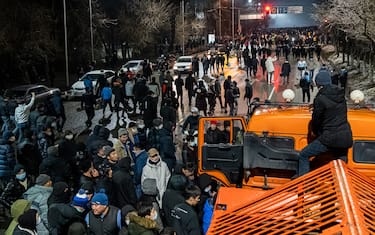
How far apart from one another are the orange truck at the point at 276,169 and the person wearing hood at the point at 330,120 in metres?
0.28

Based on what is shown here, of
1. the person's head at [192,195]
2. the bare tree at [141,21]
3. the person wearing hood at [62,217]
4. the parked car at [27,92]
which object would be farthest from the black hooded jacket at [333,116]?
the bare tree at [141,21]

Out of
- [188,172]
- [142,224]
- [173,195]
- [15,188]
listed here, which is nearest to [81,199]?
[173,195]

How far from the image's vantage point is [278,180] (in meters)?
6.62

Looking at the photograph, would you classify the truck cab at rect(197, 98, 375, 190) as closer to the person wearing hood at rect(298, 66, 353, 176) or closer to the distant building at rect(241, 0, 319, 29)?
the person wearing hood at rect(298, 66, 353, 176)

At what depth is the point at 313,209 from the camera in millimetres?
3387

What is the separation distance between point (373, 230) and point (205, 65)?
102ft

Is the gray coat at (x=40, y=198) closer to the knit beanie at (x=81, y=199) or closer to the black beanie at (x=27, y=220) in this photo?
the knit beanie at (x=81, y=199)

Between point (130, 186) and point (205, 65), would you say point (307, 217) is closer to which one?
point (130, 186)

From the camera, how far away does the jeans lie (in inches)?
229

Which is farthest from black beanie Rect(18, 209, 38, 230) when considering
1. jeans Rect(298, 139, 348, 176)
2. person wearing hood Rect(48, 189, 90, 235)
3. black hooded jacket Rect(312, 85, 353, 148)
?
black hooded jacket Rect(312, 85, 353, 148)

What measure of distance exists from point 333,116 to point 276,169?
Result: 4.05 feet

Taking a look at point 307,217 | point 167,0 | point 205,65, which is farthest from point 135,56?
point 307,217

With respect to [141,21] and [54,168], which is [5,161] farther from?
[141,21]

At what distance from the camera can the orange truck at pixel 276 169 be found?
11.6ft
